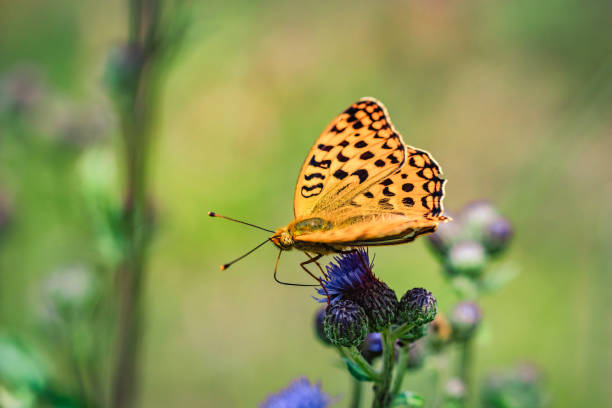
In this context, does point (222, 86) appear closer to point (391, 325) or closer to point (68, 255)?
point (68, 255)

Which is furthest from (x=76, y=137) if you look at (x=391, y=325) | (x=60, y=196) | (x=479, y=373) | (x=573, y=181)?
(x=573, y=181)

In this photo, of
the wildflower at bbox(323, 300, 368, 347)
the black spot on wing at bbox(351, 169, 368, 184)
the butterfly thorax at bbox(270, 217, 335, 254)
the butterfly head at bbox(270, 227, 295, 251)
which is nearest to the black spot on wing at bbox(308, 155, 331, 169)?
the black spot on wing at bbox(351, 169, 368, 184)

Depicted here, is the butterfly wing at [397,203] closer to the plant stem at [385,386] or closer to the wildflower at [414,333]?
the wildflower at [414,333]

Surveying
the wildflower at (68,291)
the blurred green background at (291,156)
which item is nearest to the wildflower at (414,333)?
the blurred green background at (291,156)

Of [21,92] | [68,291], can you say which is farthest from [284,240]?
[21,92]

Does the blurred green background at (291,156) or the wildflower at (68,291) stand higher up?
the blurred green background at (291,156)

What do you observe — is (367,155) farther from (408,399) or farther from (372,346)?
(408,399)
